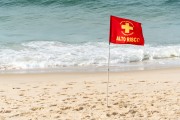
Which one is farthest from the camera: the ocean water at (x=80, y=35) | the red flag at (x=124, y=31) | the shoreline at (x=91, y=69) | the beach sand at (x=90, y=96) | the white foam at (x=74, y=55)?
the ocean water at (x=80, y=35)

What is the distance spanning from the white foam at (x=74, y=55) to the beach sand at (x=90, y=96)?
1.14 m

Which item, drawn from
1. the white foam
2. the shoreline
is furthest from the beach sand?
the white foam

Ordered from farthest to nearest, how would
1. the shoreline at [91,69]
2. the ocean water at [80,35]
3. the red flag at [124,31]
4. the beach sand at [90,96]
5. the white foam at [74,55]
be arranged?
the ocean water at [80,35], the white foam at [74,55], the shoreline at [91,69], the red flag at [124,31], the beach sand at [90,96]

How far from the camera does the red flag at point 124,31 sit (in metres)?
6.35

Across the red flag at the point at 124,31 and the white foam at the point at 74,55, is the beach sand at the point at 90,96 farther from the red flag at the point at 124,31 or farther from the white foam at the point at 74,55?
the white foam at the point at 74,55

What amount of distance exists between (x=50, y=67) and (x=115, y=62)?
163cm

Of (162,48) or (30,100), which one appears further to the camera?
(162,48)

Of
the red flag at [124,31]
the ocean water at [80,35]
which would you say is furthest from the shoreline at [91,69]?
the red flag at [124,31]

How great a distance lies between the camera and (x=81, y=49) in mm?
12055

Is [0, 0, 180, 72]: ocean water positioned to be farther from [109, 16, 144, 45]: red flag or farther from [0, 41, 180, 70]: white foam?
[109, 16, 144, 45]: red flag

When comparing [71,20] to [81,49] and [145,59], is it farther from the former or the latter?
[145,59]

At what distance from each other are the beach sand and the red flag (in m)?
0.97

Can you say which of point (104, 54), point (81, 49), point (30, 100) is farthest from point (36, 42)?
point (30, 100)

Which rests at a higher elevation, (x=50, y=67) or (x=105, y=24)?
(x=105, y=24)
